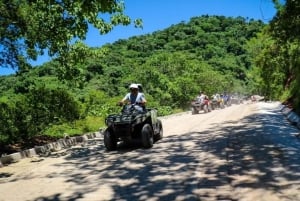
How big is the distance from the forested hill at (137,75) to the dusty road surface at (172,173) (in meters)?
4.24

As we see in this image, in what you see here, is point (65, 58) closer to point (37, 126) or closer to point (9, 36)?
point (9, 36)

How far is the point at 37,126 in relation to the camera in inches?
628

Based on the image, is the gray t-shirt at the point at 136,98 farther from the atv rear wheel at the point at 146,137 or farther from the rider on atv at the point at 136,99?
the atv rear wheel at the point at 146,137

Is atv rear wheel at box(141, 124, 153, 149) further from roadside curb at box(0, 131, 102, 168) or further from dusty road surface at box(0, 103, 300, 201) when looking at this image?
roadside curb at box(0, 131, 102, 168)

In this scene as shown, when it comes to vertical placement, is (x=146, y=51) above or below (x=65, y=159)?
above

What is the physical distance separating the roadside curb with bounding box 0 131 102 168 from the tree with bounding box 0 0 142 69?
2819mm

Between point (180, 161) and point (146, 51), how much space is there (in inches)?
3373

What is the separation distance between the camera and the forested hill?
15.7 m

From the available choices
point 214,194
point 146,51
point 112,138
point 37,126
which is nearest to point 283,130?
point 112,138

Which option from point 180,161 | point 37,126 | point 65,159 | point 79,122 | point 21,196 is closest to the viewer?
point 21,196

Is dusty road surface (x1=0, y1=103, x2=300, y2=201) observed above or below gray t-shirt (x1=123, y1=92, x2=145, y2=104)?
below

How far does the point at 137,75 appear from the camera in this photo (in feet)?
165

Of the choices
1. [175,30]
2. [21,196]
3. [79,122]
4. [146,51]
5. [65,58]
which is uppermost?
[175,30]

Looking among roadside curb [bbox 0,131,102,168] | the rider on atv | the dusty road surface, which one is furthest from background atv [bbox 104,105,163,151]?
roadside curb [bbox 0,131,102,168]
